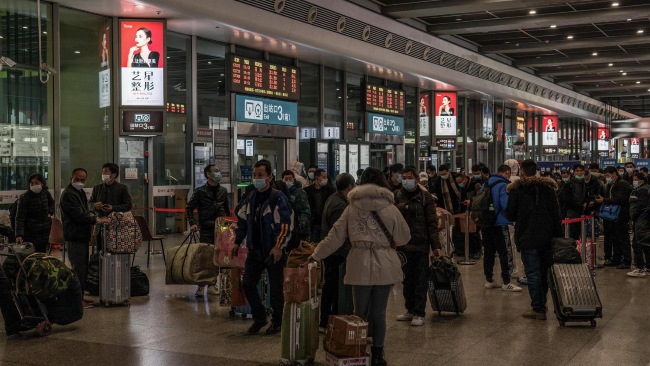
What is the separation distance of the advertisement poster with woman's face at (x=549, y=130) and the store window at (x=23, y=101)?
3171cm

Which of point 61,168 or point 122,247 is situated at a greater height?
point 61,168

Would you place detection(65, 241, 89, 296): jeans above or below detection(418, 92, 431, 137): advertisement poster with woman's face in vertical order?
below

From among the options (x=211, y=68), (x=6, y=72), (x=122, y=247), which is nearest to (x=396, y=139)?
(x=211, y=68)

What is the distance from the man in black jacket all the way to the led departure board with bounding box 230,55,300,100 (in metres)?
8.25

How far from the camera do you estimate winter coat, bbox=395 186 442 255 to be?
796cm

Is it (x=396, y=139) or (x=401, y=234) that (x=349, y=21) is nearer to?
(x=396, y=139)

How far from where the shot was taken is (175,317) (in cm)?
856

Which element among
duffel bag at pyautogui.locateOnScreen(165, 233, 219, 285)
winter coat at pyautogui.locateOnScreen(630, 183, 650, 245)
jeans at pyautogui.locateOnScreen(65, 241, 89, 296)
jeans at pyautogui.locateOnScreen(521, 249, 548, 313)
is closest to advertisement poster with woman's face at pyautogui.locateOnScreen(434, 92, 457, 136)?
winter coat at pyautogui.locateOnScreen(630, 183, 650, 245)

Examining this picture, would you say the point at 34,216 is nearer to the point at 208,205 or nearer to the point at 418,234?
the point at 208,205

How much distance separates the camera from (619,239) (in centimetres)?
1299

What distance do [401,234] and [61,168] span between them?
31.9 feet

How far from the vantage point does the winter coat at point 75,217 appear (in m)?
9.10

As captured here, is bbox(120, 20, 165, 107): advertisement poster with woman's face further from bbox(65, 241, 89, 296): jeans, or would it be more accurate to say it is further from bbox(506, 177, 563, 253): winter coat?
bbox(506, 177, 563, 253): winter coat

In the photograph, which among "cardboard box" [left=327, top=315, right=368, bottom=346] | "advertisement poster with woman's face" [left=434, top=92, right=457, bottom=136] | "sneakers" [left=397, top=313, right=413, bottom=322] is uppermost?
"advertisement poster with woman's face" [left=434, top=92, right=457, bottom=136]
